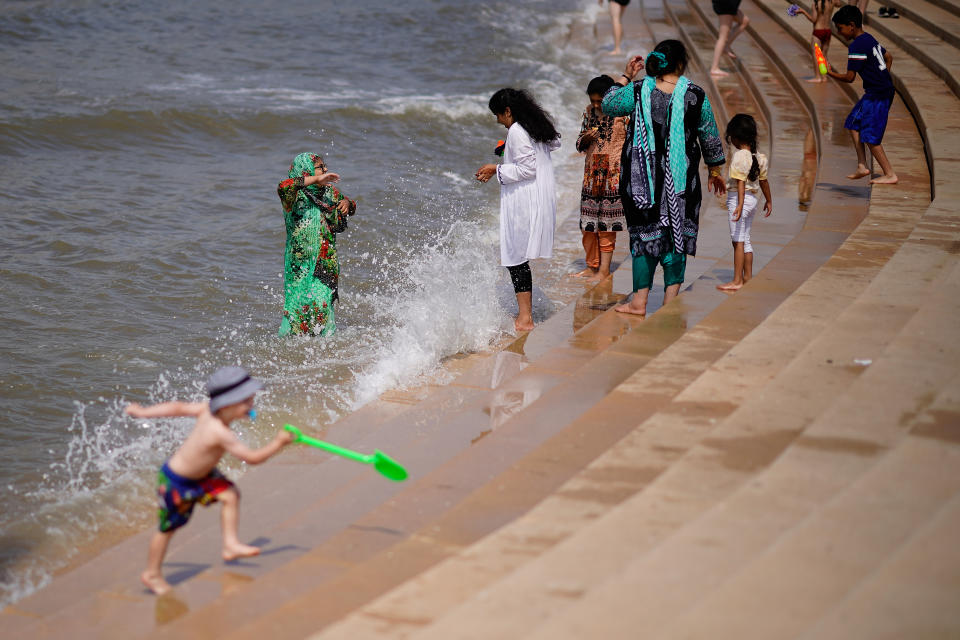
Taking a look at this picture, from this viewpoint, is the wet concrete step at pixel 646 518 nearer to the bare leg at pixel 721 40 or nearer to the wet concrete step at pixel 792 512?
the wet concrete step at pixel 792 512

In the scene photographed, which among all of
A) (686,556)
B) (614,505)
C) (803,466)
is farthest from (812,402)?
(686,556)

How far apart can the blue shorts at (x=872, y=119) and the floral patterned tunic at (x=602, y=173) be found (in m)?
2.37

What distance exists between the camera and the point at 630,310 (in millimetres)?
7062

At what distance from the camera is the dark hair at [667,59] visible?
20.0ft

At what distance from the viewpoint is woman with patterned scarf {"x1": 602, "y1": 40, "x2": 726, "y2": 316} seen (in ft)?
20.4

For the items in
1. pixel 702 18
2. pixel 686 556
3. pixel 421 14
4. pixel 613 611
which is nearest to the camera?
pixel 613 611

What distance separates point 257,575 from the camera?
4.16m

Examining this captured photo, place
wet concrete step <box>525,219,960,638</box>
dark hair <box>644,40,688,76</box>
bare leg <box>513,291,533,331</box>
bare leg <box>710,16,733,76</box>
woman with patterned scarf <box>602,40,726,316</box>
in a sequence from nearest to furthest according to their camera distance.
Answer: wet concrete step <box>525,219,960,638</box> → dark hair <box>644,40,688,76</box> → woman with patterned scarf <box>602,40,726,316</box> → bare leg <box>513,291,533,331</box> → bare leg <box>710,16,733,76</box>

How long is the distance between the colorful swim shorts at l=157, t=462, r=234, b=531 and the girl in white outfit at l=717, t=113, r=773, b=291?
14.0 feet

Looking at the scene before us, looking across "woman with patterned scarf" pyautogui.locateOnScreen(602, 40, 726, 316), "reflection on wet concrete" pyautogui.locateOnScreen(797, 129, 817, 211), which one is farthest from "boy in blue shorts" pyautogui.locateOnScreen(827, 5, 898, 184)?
"woman with patterned scarf" pyautogui.locateOnScreen(602, 40, 726, 316)

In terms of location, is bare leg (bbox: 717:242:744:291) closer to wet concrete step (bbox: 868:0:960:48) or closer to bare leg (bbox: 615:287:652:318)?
bare leg (bbox: 615:287:652:318)

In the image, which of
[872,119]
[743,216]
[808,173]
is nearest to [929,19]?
[808,173]

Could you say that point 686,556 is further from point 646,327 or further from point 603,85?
point 603,85

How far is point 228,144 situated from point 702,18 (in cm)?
955
